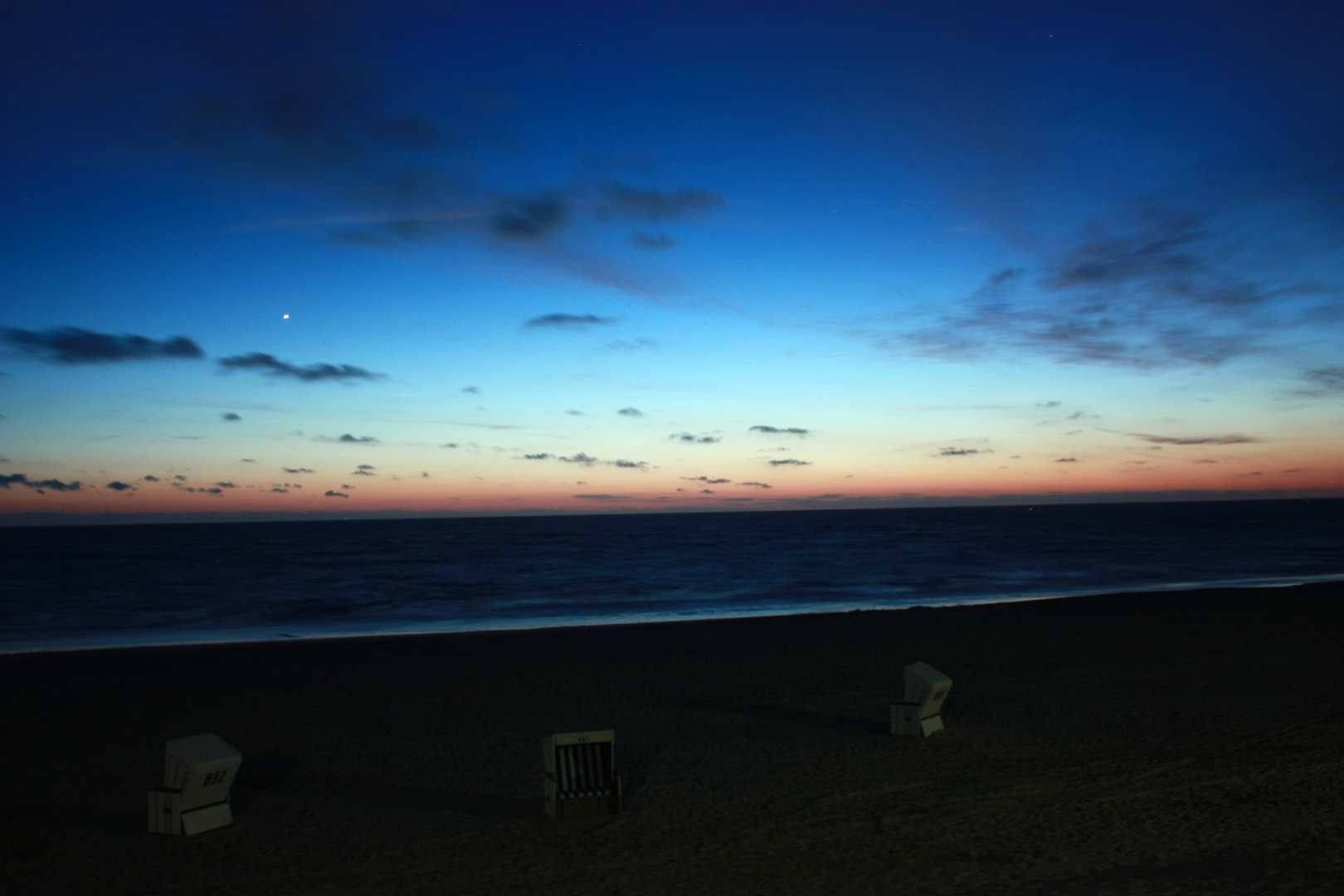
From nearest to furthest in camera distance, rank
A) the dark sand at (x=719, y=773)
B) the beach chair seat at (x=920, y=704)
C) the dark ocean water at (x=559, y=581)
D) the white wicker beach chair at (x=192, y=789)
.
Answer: the dark sand at (x=719, y=773) → the white wicker beach chair at (x=192, y=789) → the beach chair seat at (x=920, y=704) → the dark ocean water at (x=559, y=581)

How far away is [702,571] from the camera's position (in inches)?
1703

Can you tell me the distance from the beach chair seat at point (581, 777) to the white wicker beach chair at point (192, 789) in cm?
216

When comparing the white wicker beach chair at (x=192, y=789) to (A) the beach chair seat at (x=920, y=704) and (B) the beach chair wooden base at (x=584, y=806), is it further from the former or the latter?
(A) the beach chair seat at (x=920, y=704)

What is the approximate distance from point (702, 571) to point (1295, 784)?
122 ft

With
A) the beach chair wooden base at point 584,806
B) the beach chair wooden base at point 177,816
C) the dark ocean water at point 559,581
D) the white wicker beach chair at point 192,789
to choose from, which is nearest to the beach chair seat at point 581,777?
the beach chair wooden base at point 584,806

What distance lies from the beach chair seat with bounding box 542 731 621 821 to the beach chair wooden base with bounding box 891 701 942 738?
3243 millimetres

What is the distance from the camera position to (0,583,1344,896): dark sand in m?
5.20

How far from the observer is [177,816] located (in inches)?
230

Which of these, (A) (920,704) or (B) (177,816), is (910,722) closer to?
(A) (920,704)

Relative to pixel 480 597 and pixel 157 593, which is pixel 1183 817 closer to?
pixel 480 597

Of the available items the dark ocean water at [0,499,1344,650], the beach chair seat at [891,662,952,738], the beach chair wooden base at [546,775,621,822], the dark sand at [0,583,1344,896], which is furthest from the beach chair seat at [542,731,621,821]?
the dark ocean water at [0,499,1344,650]

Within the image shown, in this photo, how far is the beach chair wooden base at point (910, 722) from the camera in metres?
8.09

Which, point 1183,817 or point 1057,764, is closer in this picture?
point 1183,817

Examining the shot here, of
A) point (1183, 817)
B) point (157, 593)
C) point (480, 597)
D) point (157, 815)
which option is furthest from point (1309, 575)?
point (157, 593)
